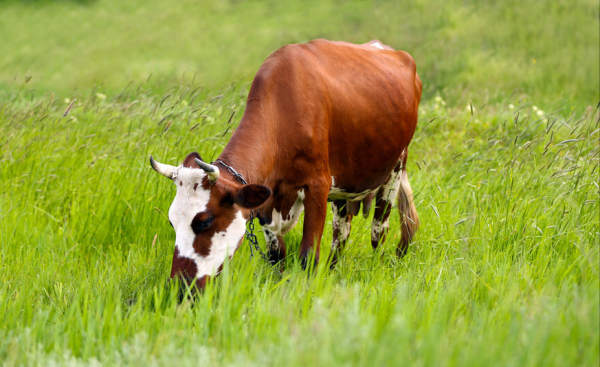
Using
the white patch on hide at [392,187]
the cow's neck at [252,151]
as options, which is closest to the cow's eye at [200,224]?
the cow's neck at [252,151]

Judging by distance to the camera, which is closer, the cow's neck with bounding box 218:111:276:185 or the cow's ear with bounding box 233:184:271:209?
the cow's ear with bounding box 233:184:271:209

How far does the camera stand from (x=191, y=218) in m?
3.27

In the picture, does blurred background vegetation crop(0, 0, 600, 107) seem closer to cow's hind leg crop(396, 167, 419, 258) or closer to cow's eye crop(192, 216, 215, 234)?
cow's hind leg crop(396, 167, 419, 258)

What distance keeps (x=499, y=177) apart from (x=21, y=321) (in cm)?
384

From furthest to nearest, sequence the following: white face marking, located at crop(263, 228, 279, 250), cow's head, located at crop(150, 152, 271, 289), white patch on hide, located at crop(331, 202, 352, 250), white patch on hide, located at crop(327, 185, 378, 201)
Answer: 1. white patch on hide, located at crop(331, 202, 352, 250)
2. white patch on hide, located at crop(327, 185, 378, 201)
3. white face marking, located at crop(263, 228, 279, 250)
4. cow's head, located at crop(150, 152, 271, 289)

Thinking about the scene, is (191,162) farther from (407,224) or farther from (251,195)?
(407,224)

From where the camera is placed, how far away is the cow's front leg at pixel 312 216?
409 centimetres

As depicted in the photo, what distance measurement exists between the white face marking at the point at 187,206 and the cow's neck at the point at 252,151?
1.22ft

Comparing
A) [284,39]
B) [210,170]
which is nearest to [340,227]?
[210,170]

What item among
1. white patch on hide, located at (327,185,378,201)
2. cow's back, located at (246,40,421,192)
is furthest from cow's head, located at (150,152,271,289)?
white patch on hide, located at (327,185,378,201)

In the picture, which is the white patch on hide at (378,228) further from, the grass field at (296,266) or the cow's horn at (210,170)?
the cow's horn at (210,170)

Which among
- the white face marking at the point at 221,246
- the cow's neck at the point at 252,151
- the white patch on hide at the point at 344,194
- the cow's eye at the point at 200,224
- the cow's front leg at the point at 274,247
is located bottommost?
the cow's front leg at the point at 274,247

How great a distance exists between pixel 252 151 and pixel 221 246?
2.22 feet

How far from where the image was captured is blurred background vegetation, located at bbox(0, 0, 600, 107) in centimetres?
1285
